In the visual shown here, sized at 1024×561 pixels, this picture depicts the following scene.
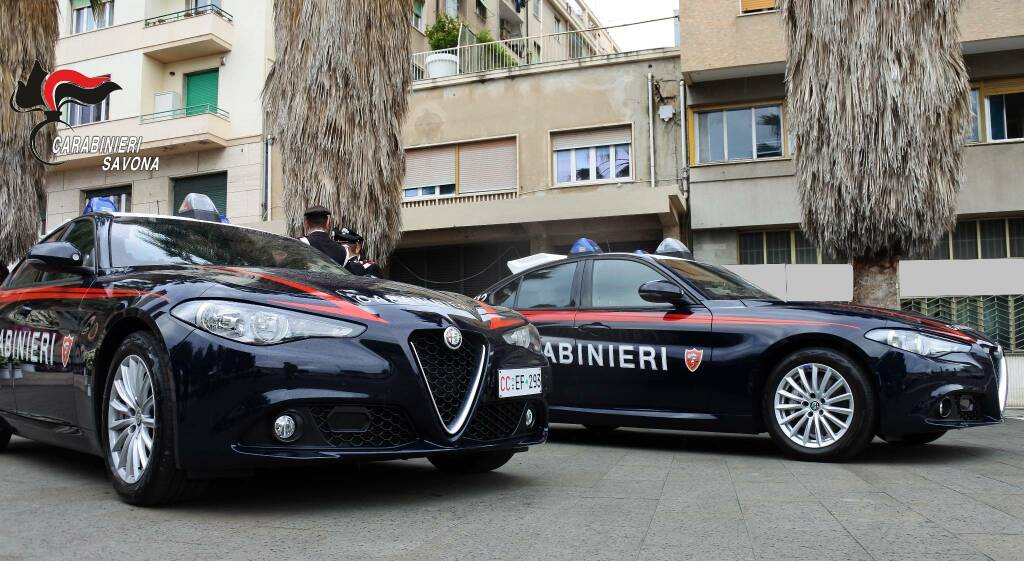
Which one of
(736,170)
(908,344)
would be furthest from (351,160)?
(736,170)

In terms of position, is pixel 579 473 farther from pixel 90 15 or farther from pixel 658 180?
pixel 90 15

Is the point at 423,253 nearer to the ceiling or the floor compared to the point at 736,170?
nearer to the floor

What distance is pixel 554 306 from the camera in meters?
6.94

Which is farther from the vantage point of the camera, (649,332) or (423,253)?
(423,253)

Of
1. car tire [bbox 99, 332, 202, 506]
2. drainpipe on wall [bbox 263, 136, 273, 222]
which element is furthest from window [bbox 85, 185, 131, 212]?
car tire [bbox 99, 332, 202, 506]

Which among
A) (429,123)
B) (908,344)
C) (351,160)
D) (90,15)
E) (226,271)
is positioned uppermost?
(90,15)

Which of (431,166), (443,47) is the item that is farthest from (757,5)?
(443,47)

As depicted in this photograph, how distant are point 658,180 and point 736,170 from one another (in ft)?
5.00

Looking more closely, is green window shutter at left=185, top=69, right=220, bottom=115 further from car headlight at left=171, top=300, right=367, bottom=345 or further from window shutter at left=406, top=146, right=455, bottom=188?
car headlight at left=171, top=300, right=367, bottom=345

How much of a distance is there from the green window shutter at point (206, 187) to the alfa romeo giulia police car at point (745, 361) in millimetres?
17011

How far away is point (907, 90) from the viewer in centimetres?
947

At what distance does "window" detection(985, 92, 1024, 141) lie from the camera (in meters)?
16.2

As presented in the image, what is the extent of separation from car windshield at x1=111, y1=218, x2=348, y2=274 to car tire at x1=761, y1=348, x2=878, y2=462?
2.90 metres

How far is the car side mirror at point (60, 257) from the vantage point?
14.5 feet
